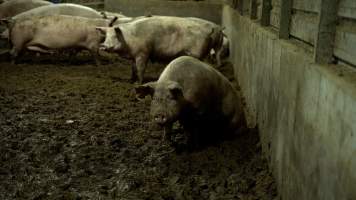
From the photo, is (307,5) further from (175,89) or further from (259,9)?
(259,9)

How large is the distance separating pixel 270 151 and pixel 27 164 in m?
1.99

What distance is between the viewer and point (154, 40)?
7.12m

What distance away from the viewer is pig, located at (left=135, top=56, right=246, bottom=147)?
3.81m

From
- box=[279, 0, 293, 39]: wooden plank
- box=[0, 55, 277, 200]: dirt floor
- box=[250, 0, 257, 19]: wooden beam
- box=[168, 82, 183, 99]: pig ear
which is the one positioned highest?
box=[279, 0, 293, 39]: wooden plank

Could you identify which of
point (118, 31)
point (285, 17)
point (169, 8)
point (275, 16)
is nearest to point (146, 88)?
point (285, 17)

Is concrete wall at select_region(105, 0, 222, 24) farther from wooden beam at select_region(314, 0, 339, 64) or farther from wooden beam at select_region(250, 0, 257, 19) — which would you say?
wooden beam at select_region(314, 0, 339, 64)

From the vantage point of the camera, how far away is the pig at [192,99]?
3814 millimetres

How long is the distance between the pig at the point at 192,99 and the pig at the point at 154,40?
2747mm

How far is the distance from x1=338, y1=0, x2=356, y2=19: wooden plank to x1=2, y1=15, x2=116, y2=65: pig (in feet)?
20.5

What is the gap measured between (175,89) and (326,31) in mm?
1554

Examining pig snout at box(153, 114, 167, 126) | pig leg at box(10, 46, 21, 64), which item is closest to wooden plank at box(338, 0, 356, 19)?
pig snout at box(153, 114, 167, 126)

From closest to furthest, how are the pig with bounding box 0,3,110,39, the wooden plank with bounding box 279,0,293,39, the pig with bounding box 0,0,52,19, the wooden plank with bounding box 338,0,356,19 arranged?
the wooden plank with bounding box 338,0,356,19 < the wooden plank with bounding box 279,0,293,39 < the pig with bounding box 0,3,110,39 < the pig with bounding box 0,0,52,19

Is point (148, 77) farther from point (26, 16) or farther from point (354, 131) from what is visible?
point (354, 131)

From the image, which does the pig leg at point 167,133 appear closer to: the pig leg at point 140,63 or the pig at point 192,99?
the pig at point 192,99
